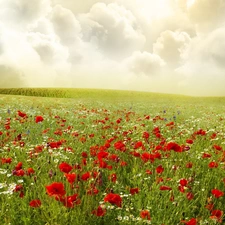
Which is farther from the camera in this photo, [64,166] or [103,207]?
[103,207]

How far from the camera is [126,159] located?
15.7ft

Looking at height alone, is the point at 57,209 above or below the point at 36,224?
above

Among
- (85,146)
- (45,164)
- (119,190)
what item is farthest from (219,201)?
(85,146)

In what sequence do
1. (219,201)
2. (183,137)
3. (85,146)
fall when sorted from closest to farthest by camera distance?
(219,201) < (85,146) < (183,137)

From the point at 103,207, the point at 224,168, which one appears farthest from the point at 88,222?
the point at 224,168

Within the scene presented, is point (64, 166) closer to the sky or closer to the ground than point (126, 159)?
closer to the sky

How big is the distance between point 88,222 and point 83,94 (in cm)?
5635

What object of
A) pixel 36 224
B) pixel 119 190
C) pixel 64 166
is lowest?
pixel 36 224

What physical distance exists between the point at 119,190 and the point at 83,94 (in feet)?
183

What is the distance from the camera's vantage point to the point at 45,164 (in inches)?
163

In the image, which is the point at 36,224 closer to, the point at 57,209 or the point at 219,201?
the point at 57,209

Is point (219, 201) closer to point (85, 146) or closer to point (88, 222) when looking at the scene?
point (88, 222)

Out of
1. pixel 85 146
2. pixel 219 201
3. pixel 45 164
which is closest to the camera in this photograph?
pixel 219 201

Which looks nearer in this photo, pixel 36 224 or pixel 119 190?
pixel 36 224
